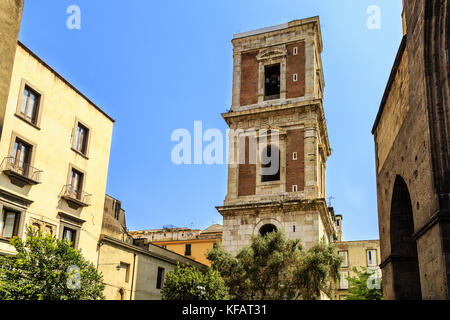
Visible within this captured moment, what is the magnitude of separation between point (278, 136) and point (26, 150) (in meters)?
19.0

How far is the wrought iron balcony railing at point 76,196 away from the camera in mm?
22000

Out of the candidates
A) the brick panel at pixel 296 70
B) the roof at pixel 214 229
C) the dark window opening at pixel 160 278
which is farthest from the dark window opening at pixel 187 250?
the brick panel at pixel 296 70

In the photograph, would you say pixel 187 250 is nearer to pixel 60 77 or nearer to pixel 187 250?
pixel 187 250

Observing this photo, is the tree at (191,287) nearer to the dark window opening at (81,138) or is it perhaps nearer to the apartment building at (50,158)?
the apartment building at (50,158)

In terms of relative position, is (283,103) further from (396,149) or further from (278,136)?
(396,149)

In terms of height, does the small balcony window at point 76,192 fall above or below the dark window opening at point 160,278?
above

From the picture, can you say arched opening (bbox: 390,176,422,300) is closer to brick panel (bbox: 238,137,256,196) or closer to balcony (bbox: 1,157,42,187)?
balcony (bbox: 1,157,42,187)

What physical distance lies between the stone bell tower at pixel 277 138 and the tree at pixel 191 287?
Answer: 911cm

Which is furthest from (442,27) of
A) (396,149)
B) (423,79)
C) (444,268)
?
(444,268)

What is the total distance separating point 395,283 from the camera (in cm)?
1590

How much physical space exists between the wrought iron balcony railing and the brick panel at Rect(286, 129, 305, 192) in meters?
14.9

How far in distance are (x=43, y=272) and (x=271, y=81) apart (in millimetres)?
26336

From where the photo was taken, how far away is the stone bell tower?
33094 millimetres

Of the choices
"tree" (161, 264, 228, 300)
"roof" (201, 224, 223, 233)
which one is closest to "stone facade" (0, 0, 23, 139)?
"tree" (161, 264, 228, 300)
